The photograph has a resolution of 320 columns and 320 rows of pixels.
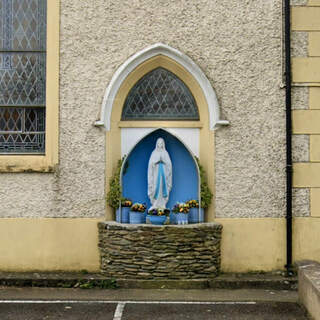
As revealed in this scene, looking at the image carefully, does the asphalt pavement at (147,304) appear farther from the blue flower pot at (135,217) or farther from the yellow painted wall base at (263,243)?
the blue flower pot at (135,217)

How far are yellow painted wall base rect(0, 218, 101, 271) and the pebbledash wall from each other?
0.02m

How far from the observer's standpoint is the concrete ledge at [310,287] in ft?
16.0

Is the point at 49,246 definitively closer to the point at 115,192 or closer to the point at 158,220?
the point at 115,192

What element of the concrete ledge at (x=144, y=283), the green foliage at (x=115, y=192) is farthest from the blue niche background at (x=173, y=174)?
the concrete ledge at (x=144, y=283)

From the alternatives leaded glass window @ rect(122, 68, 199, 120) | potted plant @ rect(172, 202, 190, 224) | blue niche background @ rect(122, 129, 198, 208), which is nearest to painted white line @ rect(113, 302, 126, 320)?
potted plant @ rect(172, 202, 190, 224)

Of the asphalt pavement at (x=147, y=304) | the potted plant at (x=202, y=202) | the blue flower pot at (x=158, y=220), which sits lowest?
the asphalt pavement at (x=147, y=304)

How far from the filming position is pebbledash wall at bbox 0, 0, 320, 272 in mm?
7238

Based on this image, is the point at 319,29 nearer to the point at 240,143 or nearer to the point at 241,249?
the point at 240,143

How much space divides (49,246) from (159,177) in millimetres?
2169

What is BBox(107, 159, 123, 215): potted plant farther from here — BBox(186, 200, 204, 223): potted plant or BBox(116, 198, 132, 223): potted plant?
BBox(186, 200, 204, 223): potted plant

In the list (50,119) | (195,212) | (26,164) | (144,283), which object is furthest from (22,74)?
(144,283)

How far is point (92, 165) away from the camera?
24.0 ft

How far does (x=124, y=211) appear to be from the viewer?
7297 millimetres

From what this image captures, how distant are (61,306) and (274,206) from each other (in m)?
3.77
